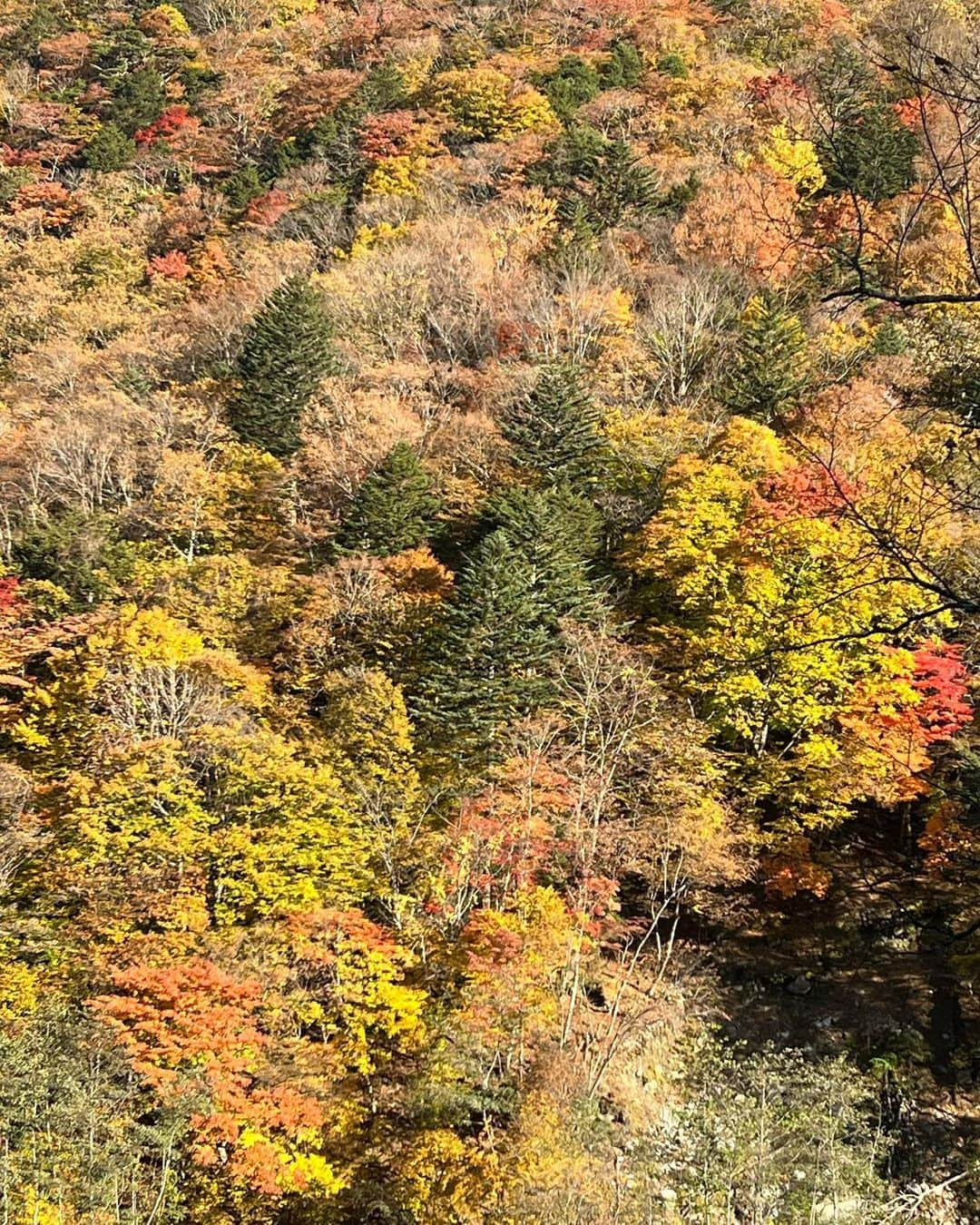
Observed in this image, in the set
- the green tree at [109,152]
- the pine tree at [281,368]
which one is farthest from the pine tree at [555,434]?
the green tree at [109,152]

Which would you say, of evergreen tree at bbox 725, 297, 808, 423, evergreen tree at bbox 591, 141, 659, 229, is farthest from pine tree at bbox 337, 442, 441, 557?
evergreen tree at bbox 591, 141, 659, 229

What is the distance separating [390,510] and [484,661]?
643cm

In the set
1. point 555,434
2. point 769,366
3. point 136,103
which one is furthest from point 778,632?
point 136,103

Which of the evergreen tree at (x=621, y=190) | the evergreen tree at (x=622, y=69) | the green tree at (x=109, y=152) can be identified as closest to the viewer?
the evergreen tree at (x=621, y=190)

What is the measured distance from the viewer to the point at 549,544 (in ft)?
65.4

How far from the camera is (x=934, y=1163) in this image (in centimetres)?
1363

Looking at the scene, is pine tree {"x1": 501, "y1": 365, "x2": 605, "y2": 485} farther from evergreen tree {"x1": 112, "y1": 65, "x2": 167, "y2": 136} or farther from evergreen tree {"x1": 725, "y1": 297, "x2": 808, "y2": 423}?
evergreen tree {"x1": 112, "y1": 65, "x2": 167, "y2": 136}

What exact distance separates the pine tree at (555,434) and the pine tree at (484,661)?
5331 mm

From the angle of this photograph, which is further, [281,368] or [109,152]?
[109,152]

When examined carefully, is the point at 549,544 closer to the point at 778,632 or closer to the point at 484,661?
the point at 484,661

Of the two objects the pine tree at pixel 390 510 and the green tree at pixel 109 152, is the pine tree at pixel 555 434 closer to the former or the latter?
the pine tree at pixel 390 510

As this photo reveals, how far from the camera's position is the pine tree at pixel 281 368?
29.1m

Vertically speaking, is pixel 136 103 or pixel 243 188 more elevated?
pixel 136 103

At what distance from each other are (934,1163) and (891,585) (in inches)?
386
